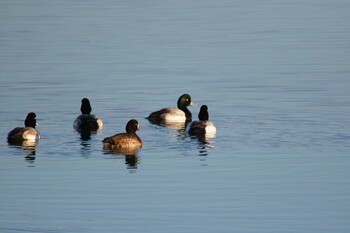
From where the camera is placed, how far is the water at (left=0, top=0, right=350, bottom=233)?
1992 cm

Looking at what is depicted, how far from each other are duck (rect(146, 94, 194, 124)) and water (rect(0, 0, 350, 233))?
481 mm

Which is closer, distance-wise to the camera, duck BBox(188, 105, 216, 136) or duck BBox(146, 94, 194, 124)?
duck BBox(188, 105, 216, 136)

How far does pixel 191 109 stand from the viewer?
3559 centimetres

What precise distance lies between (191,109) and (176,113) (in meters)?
3.89

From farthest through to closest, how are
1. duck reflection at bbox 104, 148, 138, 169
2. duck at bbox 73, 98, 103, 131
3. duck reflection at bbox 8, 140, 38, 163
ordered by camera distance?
duck at bbox 73, 98, 103, 131 → duck reflection at bbox 8, 140, 38, 163 → duck reflection at bbox 104, 148, 138, 169

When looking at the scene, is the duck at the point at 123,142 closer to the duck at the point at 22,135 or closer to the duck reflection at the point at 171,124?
the duck at the point at 22,135

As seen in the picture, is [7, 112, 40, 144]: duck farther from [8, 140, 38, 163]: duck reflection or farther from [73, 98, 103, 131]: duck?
[73, 98, 103, 131]: duck

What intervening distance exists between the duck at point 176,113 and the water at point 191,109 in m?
0.48

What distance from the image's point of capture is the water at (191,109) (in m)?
19.9

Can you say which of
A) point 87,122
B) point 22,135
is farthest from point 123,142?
point 87,122

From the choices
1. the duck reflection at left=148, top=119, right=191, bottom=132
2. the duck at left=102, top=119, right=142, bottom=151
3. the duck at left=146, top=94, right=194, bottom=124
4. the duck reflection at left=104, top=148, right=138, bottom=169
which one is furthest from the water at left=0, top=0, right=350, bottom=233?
the duck at left=146, top=94, right=194, bottom=124

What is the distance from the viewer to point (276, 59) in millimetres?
41219

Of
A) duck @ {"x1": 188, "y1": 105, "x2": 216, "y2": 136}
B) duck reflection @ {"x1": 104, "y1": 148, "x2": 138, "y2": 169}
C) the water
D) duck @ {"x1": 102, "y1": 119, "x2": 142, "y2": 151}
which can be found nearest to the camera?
the water

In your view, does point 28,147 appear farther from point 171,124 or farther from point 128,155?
point 171,124
